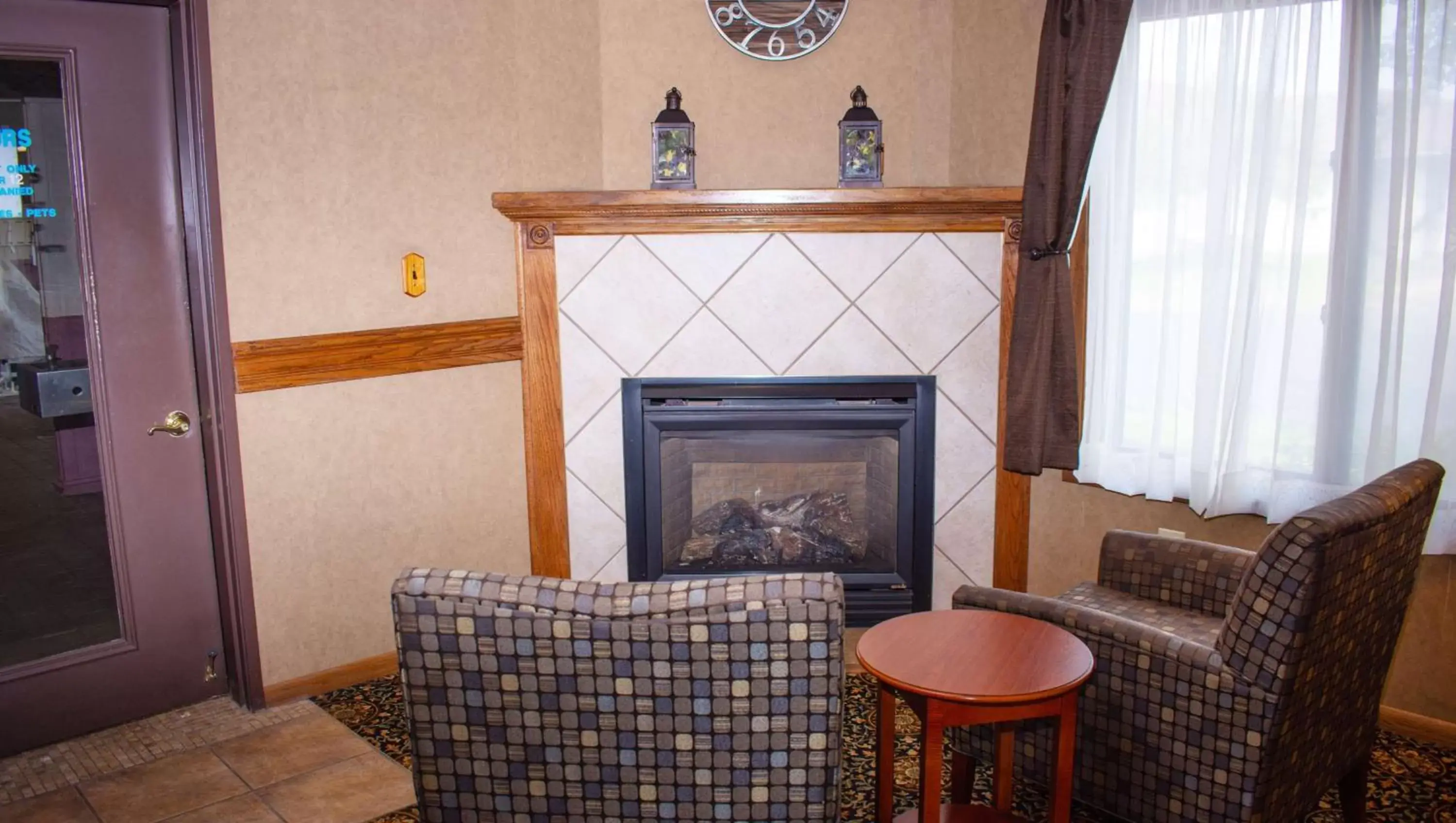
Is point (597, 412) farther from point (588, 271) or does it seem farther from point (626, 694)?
point (626, 694)

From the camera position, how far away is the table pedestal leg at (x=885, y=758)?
96.7 inches

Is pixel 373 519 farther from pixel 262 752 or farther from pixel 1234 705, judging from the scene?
pixel 1234 705

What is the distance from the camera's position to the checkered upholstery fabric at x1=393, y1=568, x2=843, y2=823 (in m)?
1.89

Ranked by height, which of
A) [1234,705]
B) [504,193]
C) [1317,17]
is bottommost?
[1234,705]

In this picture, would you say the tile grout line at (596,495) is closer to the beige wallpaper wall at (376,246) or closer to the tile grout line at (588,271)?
the beige wallpaper wall at (376,246)

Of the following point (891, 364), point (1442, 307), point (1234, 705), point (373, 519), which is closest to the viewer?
point (1234, 705)

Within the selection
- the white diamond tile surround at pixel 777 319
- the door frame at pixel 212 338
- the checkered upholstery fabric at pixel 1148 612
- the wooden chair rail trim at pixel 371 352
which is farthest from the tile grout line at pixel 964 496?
the door frame at pixel 212 338

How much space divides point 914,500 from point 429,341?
176 centimetres

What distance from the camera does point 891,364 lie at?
3.96 metres

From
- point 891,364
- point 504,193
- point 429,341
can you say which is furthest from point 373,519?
point 891,364

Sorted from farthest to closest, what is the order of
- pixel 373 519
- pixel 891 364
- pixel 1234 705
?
pixel 891 364 < pixel 373 519 < pixel 1234 705

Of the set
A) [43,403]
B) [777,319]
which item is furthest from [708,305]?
[43,403]

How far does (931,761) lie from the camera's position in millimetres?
2312

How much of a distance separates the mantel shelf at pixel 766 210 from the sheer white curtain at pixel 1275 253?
397mm
